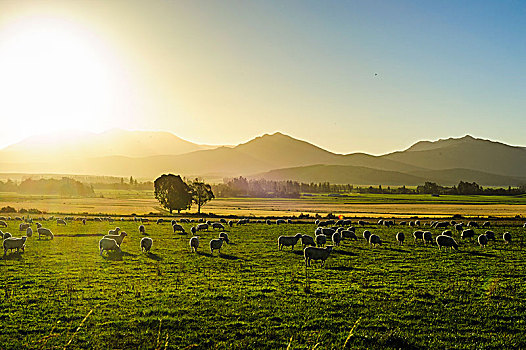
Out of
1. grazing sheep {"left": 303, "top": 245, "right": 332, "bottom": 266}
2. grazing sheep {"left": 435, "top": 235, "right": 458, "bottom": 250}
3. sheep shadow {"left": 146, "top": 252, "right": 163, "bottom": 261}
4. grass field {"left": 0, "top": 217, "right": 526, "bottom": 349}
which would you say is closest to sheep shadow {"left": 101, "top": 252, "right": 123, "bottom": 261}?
grass field {"left": 0, "top": 217, "right": 526, "bottom": 349}

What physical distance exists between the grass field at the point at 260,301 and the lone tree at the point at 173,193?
46.2 metres

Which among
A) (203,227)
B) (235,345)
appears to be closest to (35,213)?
(203,227)

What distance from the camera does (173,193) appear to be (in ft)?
235

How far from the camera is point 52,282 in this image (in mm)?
16938

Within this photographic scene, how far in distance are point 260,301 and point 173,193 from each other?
6030cm

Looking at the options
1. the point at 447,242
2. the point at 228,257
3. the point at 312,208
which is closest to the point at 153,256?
the point at 228,257

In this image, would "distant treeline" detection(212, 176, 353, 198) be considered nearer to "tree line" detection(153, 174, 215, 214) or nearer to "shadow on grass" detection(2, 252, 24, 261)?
"tree line" detection(153, 174, 215, 214)

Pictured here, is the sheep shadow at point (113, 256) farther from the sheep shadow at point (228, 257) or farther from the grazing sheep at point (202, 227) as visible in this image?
the grazing sheep at point (202, 227)

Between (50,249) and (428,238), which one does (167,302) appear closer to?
(50,249)

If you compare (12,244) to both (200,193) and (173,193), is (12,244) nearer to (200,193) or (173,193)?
(173,193)

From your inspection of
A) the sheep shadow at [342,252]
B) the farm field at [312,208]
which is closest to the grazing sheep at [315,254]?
the sheep shadow at [342,252]

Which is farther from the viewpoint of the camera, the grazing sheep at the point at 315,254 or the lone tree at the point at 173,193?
the lone tree at the point at 173,193

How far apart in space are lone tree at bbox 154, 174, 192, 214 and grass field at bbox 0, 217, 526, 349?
46.2 metres

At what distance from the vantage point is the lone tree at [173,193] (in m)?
71.8
